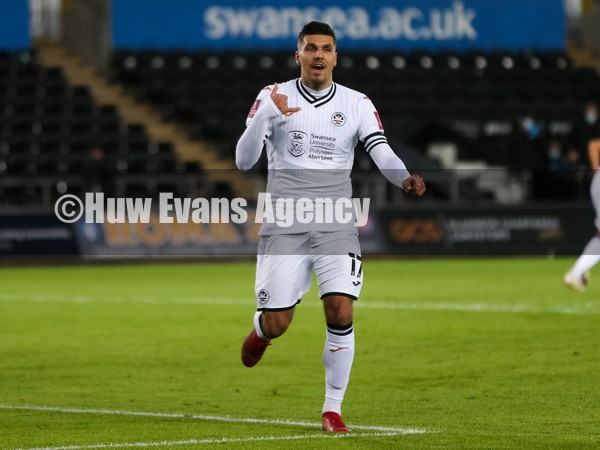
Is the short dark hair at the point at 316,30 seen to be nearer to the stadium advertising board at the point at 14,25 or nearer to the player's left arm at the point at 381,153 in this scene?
the player's left arm at the point at 381,153

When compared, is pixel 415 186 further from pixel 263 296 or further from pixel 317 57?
pixel 263 296

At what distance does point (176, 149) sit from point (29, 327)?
18583 millimetres

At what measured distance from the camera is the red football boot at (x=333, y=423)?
7.52m

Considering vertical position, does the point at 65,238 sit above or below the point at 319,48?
below

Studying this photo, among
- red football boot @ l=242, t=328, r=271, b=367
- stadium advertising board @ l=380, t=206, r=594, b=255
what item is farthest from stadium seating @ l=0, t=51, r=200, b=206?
red football boot @ l=242, t=328, r=271, b=367

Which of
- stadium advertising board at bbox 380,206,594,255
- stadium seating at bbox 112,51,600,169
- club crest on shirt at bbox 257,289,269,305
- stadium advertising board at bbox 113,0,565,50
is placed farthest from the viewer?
stadium advertising board at bbox 113,0,565,50

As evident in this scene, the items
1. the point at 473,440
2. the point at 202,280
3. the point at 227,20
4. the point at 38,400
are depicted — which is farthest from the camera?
the point at 227,20

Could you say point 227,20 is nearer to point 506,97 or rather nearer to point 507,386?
point 506,97

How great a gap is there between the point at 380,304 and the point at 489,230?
11.9 meters

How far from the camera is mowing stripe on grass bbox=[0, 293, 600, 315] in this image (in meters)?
15.7

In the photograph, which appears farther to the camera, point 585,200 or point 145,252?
point 585,200

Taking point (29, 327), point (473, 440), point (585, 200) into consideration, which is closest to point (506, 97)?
point (585, 200)

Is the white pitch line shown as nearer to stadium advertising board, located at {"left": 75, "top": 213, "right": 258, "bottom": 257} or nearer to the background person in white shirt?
the background person in white shirt

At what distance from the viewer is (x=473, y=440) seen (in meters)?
7.23
